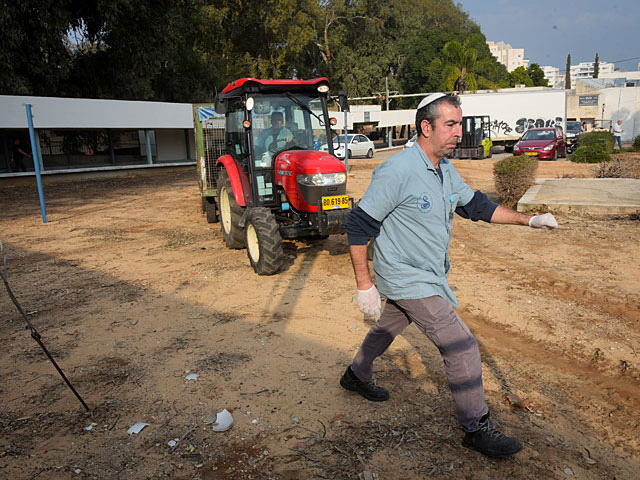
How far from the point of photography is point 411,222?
2.95 m

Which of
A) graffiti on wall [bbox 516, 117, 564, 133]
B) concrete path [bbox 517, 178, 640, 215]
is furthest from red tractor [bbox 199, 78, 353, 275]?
graffiti on wall [bbox 516, 117, 564, 133]

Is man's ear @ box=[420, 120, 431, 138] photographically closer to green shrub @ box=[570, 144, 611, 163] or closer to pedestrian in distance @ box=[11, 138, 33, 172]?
pedestrian in distance @ box=[11, 138, 33, 172]

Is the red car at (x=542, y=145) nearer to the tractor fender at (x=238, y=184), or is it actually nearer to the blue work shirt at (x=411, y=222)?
the tractor fender at (x=238, y=184)

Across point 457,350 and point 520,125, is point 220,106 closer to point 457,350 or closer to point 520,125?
point 457,350

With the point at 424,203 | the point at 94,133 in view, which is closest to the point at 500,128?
the point at 94,133

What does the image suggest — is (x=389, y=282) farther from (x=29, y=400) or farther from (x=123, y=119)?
(x=123, y=119)

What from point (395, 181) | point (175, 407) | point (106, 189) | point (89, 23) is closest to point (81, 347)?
point (175, 407)

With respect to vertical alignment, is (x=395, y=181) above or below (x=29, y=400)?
above

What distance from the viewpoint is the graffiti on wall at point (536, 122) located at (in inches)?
1147

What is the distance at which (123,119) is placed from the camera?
21000 mm

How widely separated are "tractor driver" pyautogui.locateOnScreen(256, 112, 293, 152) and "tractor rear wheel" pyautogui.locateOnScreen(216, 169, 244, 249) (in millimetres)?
1029

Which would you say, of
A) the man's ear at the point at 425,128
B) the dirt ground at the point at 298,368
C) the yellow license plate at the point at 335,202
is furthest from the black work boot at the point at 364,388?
the yellow license plate at the point at 335,202

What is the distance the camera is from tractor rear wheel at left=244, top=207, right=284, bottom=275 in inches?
253

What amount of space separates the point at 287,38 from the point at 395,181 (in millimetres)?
38209
